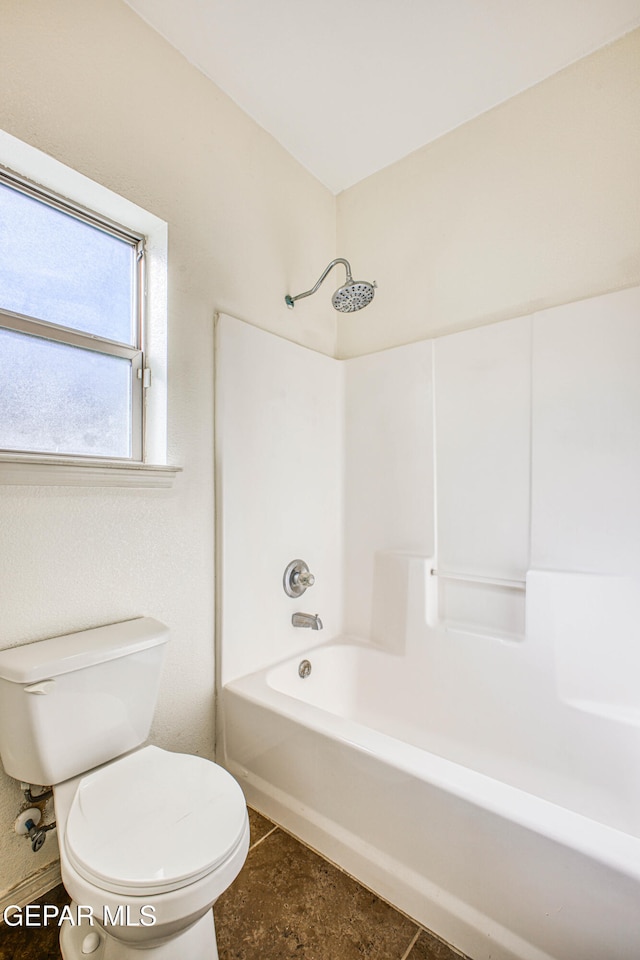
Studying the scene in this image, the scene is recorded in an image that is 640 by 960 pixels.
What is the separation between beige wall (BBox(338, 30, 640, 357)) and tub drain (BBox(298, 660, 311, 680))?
1460mm

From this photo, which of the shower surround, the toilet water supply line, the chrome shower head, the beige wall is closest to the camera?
the shower surround

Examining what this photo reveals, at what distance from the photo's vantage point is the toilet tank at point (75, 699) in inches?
42.5

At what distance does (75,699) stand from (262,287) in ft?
5.28

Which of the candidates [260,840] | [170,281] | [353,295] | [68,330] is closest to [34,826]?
[260,840]

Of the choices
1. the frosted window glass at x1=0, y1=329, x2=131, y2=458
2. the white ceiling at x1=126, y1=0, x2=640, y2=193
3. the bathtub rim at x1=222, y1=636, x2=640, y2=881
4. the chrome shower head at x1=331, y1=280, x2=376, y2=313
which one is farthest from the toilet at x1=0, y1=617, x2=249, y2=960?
the white ceiling at x1=126, y1=0, x2=640, y2=193

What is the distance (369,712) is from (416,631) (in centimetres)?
42

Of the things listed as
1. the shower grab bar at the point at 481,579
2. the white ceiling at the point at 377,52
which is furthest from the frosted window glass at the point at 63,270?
the shower grab bar at the point at 481,579

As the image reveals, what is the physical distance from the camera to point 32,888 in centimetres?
123

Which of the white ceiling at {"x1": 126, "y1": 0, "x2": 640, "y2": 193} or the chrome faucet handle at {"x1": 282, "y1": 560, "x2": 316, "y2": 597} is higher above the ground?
the white ceiling at {"x1": 126, "y1": 0, "x2": 640, "y2": 193}

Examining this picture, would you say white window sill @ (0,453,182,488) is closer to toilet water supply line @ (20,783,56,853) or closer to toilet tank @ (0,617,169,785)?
toilet tank @ (0,617,169,785)

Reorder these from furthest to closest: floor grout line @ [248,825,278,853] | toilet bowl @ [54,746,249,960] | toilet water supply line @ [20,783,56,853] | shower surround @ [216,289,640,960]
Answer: floor grout line @ [248,825,278,853]
toilet water supply line @ [20,783,56,853]
shower surround @ [216,289,640,960]
toilet bowl @ [54,746,249,960]

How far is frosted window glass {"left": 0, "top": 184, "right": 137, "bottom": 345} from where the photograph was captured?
1307mm

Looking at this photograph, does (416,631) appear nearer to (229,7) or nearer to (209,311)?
(209,311)

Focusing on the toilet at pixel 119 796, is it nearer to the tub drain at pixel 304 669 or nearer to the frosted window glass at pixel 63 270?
the tub drain at pixel 304 669
